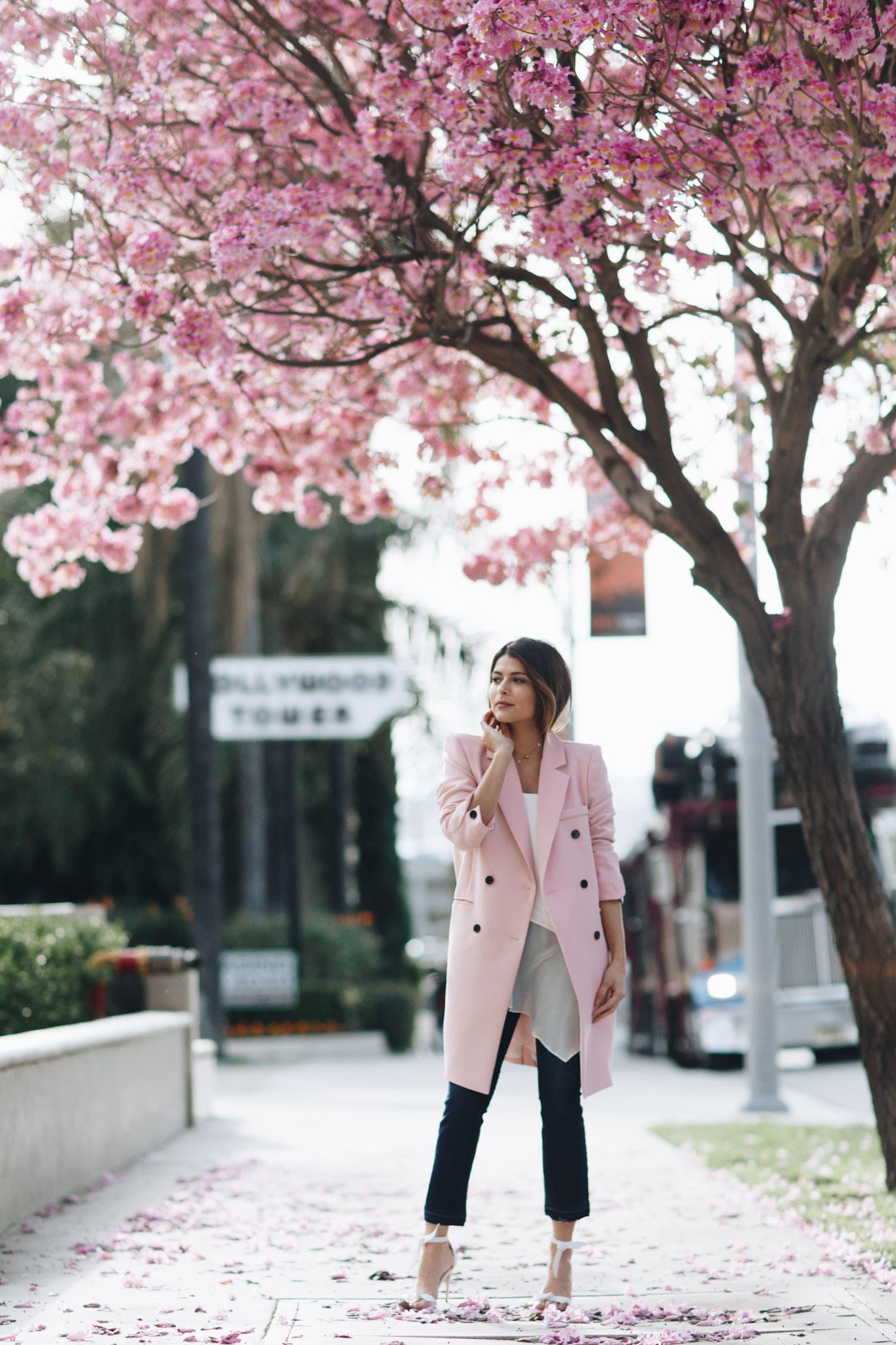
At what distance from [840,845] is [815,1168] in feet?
7.56

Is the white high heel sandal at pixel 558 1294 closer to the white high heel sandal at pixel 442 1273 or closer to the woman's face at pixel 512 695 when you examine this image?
the white high heel sandal at pixel 442 1273

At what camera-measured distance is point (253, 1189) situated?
7914 millimetres

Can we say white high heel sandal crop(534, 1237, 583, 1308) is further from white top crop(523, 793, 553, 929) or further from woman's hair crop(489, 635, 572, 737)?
woman's hair crop(489, 635, 572, 737)

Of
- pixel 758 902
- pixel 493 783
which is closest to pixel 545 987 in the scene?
pixel 493 783

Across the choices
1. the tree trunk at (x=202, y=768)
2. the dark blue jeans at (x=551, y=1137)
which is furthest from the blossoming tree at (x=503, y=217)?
the tree trunk at (x=202, y=768)

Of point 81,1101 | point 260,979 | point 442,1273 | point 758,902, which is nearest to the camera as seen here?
point 442,1273

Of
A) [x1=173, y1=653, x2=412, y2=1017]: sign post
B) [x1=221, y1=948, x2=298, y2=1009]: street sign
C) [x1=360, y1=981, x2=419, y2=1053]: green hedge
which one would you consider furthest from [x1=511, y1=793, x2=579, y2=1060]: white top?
[x1=360, y1=981, x2=419, y2=1053]: green hedge

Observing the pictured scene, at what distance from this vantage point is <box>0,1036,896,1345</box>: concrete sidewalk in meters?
4.71

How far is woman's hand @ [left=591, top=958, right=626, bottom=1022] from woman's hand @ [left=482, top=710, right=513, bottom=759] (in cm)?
71

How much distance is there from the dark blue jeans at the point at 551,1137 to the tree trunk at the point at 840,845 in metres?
2.30

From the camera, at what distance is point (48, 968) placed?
28.5 ft

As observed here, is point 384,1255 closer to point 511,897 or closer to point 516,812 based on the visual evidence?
point 511,897

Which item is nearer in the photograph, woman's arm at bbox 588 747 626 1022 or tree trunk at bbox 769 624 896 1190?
woman's arm at bbox 588 747 626 1022

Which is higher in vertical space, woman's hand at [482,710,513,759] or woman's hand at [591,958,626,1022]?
woman's hand at [482,710,513,759]
